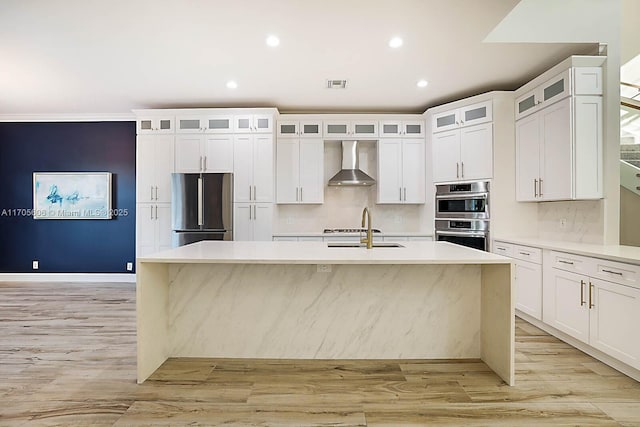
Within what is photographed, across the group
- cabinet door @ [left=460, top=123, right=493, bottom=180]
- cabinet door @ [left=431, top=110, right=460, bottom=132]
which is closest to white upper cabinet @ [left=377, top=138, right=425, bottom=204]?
cabinet door @ [left=431, top=110, right=460, bottom=132]

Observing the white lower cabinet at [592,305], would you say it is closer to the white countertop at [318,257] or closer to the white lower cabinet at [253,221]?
the white countertop at [318,257]

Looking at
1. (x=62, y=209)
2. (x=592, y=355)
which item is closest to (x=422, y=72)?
(x=592, y=355)

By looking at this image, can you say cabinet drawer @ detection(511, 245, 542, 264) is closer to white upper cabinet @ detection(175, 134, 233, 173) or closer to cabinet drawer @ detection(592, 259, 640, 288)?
cabinet drawer @ detection(592, 259, 640, 288)

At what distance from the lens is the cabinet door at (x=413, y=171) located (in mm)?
5270

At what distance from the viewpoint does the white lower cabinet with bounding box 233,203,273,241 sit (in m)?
5.00

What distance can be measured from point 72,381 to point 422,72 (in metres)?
4.22

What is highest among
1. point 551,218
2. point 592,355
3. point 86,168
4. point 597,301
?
point 86,168

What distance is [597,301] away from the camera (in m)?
2.69

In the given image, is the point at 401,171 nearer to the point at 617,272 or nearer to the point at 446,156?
the point at 446,156

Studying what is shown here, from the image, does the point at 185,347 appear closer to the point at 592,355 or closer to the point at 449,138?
the point at 592,355

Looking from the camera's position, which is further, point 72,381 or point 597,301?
point 597,301

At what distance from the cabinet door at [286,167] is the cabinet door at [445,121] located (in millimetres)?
1951

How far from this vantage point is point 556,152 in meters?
3.57

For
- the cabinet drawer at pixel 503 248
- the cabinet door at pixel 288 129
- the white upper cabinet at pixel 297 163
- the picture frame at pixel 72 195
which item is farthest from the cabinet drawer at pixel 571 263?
the picture frame at pixel 72 195
